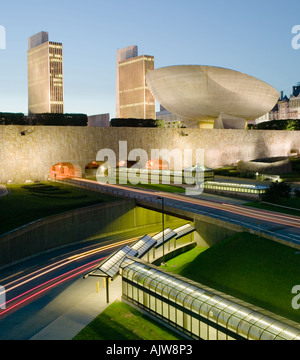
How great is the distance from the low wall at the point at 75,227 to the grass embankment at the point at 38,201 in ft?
3.05

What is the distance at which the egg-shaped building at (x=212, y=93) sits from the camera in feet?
198

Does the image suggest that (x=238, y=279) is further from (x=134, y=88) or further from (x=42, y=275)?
(x=134, y=88)

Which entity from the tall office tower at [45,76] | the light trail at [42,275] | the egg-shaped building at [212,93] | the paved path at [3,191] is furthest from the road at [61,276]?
the tall office tower at [45,76]

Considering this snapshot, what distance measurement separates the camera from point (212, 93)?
62.1 m

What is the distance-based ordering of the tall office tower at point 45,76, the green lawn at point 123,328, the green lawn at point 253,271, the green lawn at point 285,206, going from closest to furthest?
the green lawn at point 123,328
the green lawn at point 253,271
the green lawn at point 285,206
the tall office tower at point 45,76

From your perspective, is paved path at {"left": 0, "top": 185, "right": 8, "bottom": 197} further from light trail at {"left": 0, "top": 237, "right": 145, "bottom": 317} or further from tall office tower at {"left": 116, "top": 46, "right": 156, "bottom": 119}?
tall office tower at {"left": 116, "top": 46, "right": 156, "bottom": 119}

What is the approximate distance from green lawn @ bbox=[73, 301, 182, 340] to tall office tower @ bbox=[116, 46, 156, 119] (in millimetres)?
133267

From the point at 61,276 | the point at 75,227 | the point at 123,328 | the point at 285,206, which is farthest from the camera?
the point at 75,227

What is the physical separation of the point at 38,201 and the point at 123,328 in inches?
865

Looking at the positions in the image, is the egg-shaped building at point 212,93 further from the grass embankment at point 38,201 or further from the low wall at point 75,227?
the low wall at point 75,227

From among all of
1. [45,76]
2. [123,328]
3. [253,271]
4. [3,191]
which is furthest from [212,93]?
[45,76]

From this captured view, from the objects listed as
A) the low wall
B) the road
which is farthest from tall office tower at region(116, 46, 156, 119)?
the road
